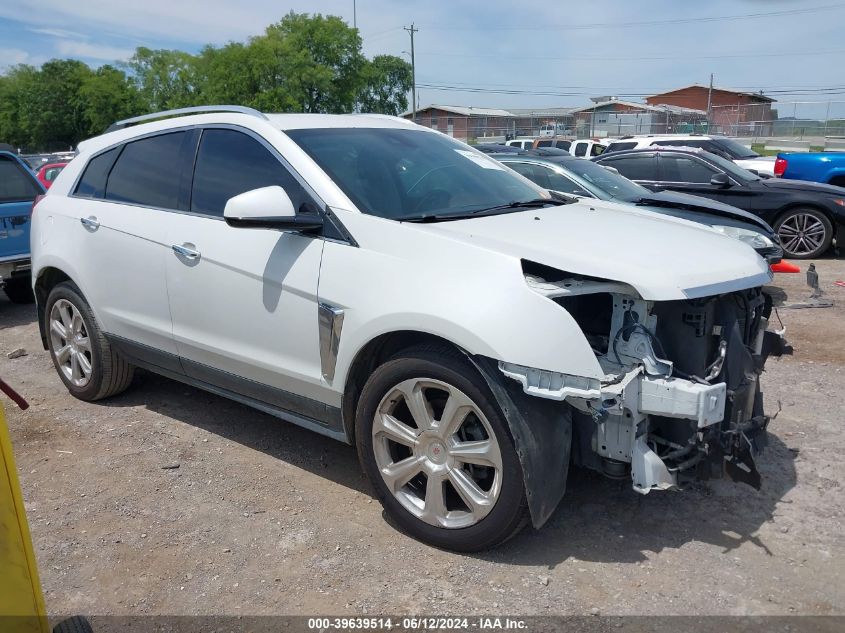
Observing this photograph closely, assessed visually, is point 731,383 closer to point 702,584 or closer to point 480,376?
point 702,584

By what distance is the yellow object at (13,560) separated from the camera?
6.26 feet

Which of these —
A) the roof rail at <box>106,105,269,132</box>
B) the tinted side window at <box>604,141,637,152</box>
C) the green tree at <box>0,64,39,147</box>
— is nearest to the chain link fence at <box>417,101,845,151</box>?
the tinted side window at <box>604,141,637,152</box>

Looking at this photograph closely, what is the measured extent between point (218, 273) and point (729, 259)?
2.50 meters

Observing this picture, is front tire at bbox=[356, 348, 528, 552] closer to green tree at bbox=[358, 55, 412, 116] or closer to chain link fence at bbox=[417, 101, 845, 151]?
chain link fence at bbox=[417, 101, 845, 151]

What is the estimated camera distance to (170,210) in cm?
412

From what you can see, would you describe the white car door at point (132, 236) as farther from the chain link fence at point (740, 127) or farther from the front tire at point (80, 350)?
the chain link fence at point (740, 127)

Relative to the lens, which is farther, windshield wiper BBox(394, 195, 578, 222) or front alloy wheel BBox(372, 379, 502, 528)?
windshield wiper BBox(394, 195, 578, 222)

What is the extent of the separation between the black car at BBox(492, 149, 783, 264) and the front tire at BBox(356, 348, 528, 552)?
4384mm

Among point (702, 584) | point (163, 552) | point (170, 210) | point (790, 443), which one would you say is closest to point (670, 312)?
point (702, 584)

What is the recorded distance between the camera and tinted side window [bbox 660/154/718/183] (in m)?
10.5

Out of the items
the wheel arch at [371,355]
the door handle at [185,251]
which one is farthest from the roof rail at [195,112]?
the wheel arch at [371,355]

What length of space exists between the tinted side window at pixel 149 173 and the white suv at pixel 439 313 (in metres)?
0.02

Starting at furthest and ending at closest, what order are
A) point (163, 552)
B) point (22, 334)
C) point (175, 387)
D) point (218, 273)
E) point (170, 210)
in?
point (22, 334) → point (175, 387) → point (170, 210) → point (218, 273) → point (163, 552)

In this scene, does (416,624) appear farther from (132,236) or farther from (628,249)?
(132,236)
